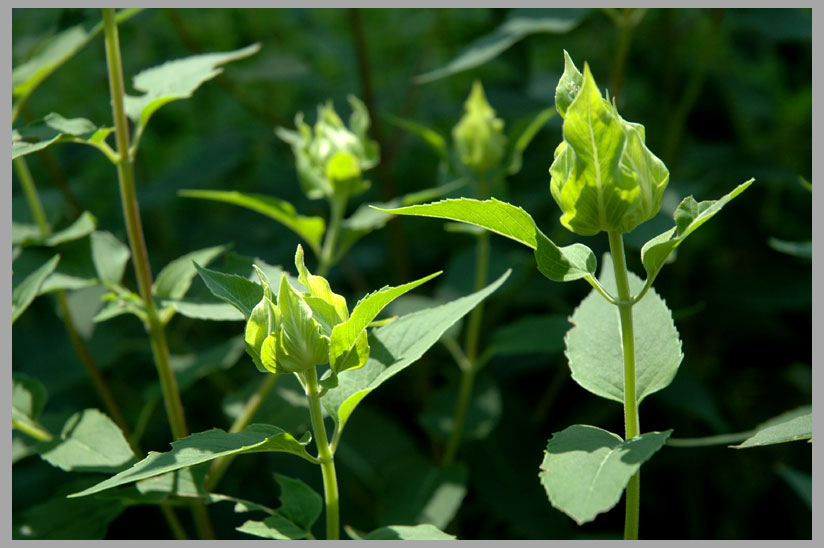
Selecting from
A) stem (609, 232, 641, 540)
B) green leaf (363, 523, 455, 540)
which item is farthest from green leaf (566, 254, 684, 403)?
green leaf (363, 523, 455, 540)

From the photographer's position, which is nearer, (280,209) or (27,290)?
(27,290)

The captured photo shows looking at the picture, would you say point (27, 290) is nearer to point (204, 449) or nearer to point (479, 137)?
point (204, 449)

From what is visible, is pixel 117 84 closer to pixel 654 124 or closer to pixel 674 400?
pixel 674 400

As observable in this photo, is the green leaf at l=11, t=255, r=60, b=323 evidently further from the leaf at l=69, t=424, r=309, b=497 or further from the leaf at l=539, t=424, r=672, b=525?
the leaf at l=539, t=424, r=672, b=525

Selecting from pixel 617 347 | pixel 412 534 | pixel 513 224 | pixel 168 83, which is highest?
pixel 168 83

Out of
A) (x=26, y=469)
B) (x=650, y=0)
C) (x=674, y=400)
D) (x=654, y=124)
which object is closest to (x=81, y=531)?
(x=26, y=469)

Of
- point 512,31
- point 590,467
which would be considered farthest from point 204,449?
point 512,31

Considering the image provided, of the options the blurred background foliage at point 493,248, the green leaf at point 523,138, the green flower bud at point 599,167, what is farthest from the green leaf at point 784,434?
the green leaf at point 523,138
